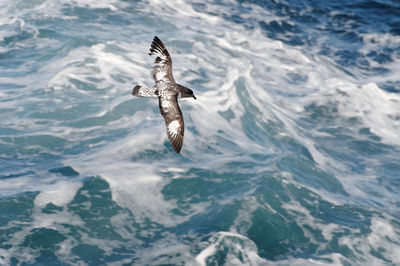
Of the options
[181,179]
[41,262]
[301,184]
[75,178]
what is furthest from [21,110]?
[301,184]

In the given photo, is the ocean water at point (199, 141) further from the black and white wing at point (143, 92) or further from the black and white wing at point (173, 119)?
the black and white wing at point (143, 92)

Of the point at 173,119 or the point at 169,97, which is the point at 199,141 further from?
the point at 173,119

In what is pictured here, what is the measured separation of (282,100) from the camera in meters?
14.3

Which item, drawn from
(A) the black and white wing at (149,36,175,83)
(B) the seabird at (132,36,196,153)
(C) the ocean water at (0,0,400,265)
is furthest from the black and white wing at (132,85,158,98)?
(C) the ocean water at (0,0,400,265)

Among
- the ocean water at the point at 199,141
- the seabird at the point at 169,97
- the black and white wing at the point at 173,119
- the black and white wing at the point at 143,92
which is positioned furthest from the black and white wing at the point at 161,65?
the ocean water at the point at 199,141

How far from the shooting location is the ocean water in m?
8.24

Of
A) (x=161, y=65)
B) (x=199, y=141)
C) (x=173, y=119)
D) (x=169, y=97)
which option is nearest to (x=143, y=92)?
(x=169, y=97)

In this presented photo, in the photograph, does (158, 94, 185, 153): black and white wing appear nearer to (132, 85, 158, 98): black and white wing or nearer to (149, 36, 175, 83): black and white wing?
(132, 85, 158, 98): black and white wing

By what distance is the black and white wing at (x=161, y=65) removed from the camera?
8.44 meters

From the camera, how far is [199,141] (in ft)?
37.0

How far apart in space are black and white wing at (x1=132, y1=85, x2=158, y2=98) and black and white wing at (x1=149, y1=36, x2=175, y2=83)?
656 mm

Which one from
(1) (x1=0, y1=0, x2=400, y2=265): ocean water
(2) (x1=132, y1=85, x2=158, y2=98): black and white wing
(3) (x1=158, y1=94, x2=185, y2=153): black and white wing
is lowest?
(1) (x1=0, y1=0, x2=400, y2=265): ocean water

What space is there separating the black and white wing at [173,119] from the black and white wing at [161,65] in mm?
791

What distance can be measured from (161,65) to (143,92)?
126 cm
